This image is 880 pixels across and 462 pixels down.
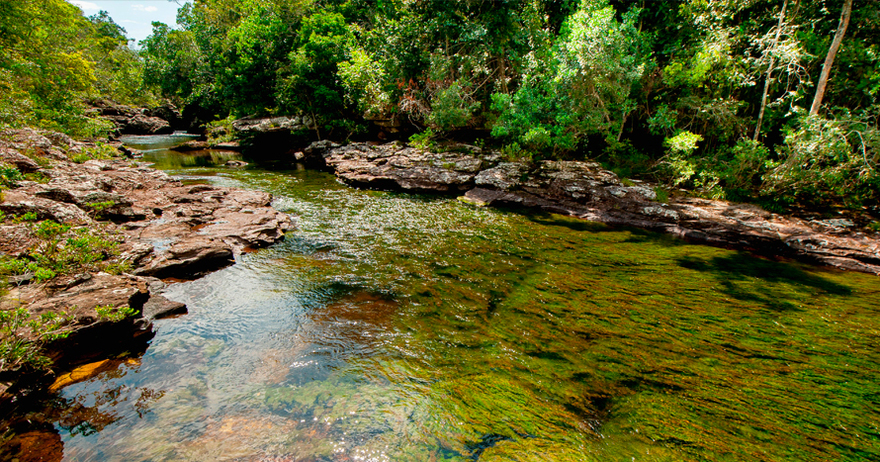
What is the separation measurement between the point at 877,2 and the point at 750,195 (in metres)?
7.28

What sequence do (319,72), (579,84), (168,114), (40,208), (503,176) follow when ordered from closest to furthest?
1. (40,208)
2. (579,84)
3. (503,176)
4. (319,72)
5. (168,114)

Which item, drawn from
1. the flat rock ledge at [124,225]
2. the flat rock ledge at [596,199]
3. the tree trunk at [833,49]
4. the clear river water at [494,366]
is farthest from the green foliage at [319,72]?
the tree trunk at [833,49]

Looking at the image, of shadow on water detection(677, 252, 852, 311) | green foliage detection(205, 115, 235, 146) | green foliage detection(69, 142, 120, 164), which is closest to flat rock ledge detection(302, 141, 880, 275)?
shadow on water detection(677, 252, 852, 311)

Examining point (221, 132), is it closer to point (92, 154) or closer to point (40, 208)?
point (92, 154)

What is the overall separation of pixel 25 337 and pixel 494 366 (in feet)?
20.7

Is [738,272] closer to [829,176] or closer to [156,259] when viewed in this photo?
[829,176]

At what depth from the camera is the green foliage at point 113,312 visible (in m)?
4.80

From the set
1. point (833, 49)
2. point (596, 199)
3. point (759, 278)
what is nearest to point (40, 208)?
point (596, 199)

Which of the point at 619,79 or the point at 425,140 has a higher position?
the point at 619,79

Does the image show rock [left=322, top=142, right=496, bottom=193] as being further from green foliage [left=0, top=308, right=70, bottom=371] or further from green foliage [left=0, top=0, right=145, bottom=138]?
green foliage [left=0, top=308, right=70, bottom=371]

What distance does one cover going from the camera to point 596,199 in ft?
45.7

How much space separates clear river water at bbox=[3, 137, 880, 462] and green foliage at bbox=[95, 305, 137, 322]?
0.68m

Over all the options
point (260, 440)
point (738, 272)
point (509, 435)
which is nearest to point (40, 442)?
point (260, 440)

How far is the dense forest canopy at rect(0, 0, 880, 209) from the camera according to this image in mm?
11445
